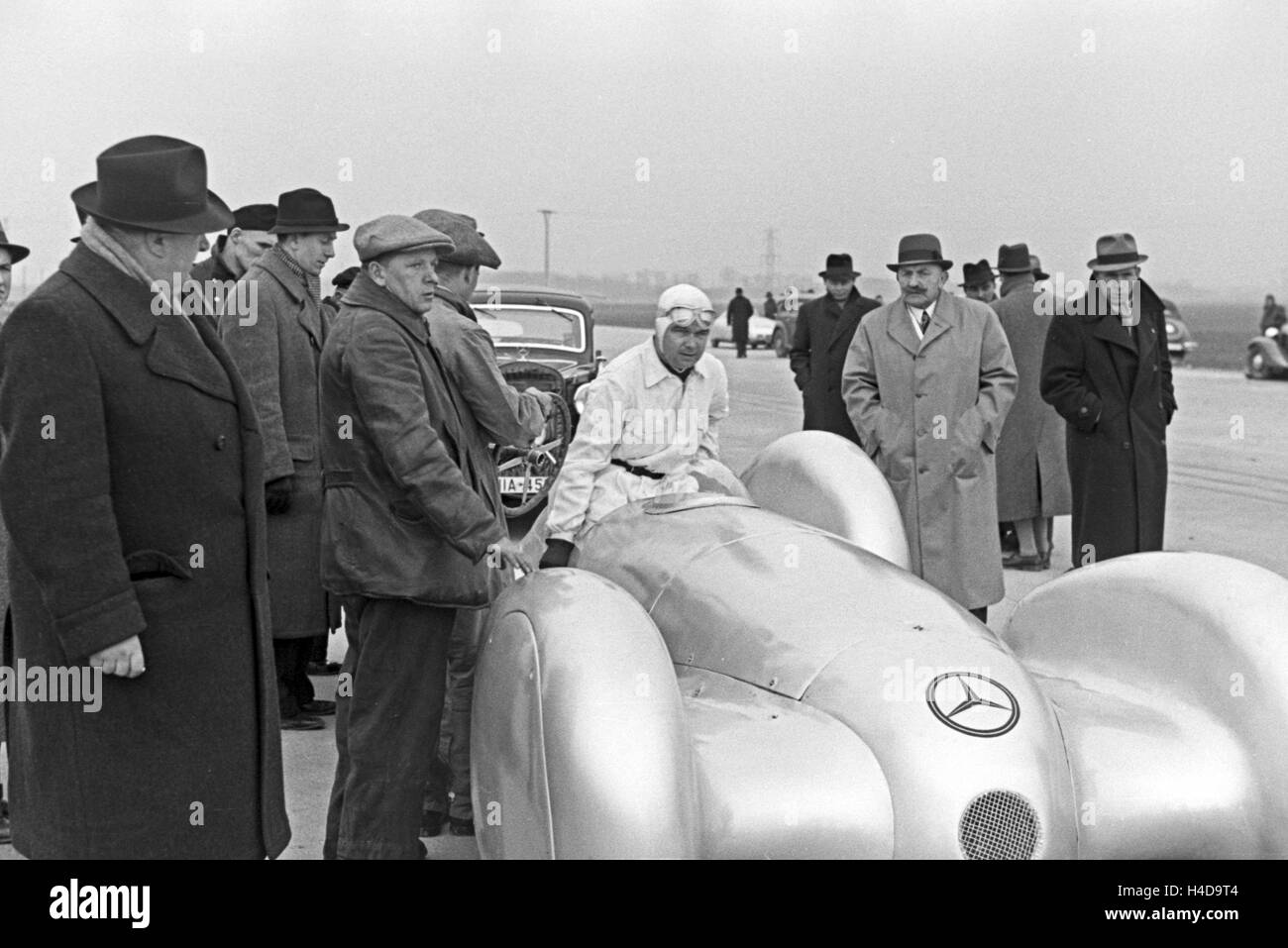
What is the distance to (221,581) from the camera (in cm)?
318

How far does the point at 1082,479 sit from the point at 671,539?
11.9 feet

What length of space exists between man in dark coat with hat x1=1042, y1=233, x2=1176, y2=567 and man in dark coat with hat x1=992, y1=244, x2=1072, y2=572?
8.12 feet

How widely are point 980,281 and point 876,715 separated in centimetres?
816

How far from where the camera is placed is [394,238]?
4.25 metres

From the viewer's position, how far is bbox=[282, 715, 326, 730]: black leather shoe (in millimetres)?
5930

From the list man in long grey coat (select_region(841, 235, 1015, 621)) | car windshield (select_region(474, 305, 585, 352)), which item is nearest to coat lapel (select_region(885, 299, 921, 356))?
man in long grey coat (select_region(841, 235, 1015, 621))

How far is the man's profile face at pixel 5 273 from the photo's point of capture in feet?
16.4

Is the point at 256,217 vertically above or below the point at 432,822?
above

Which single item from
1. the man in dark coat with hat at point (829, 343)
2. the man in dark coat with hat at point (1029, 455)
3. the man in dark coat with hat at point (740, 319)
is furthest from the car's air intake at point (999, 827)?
the man in dark coat with hat at point (740, 319)

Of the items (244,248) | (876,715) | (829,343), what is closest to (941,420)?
(244,248)

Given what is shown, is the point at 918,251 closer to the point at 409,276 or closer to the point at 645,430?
the point at 645,430

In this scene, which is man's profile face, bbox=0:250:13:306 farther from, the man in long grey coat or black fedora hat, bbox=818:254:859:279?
black fedora hat, bbox=818:254:859:279
